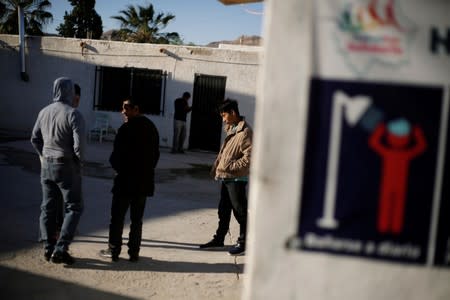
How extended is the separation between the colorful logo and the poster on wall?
0.09 m

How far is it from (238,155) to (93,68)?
1041cm

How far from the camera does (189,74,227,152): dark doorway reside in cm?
1320

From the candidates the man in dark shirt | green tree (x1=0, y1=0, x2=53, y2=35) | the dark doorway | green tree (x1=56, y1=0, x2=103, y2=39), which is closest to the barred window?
the dark doorway

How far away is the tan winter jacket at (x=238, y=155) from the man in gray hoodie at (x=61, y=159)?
1409 mm

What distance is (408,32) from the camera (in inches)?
61.7

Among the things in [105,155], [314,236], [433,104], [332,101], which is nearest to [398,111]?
[433,104]

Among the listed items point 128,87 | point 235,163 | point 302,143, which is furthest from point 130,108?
point 128,87

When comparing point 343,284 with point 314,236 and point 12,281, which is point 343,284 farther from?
point 12,281

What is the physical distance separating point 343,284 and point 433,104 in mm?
695

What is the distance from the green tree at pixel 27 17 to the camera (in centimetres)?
2595

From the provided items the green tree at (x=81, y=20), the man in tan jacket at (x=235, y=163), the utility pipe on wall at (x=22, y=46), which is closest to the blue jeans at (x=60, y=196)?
the man in tan jacket at (x=235, y=163)

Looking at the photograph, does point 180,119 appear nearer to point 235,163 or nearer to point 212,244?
point 212,244

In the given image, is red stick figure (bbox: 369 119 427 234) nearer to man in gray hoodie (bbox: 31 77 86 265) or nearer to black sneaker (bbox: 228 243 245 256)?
man in gray hoodie (bbox: 31 77 86 265)

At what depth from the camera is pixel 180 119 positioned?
12.0 m
